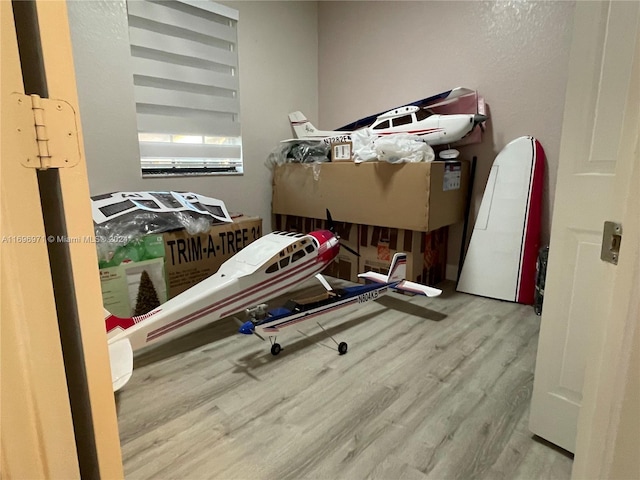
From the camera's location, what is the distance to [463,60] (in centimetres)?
309

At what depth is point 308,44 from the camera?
155 inches

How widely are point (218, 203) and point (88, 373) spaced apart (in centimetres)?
245

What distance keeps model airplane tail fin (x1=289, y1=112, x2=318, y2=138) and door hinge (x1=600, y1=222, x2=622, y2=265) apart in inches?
131

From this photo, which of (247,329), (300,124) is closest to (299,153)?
(300,124)

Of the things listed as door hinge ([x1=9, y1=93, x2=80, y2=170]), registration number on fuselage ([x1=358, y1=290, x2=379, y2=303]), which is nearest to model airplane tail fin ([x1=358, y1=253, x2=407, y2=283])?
registration number on fuselage ([x1=358, y1=290, x2=379, y2=303])

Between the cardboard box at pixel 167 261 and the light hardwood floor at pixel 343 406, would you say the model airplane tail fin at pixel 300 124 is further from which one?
the light hardwood floor at pixel 343 406

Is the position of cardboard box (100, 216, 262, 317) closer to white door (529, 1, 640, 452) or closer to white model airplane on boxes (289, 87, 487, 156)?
white model airplane on boxes (289, 87, 487, 156)

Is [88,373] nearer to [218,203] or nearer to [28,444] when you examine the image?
[28,444]

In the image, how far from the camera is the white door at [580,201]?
3.68 feet

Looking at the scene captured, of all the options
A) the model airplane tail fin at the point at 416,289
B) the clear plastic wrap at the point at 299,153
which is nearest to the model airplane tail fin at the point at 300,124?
the clear plastic wrap at the point at 299,153

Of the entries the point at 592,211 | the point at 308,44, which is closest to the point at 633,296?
the point at 592,211

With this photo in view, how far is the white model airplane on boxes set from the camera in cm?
285

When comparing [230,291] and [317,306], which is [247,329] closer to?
[230,291]

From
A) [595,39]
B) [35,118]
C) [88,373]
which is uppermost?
[595,39]
